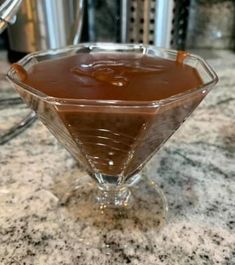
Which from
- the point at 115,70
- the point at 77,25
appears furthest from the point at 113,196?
the point at 77,25

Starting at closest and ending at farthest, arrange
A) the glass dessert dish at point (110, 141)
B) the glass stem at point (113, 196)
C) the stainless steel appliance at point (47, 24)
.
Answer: the glass dessert dish at point (110, 141) → the glass stem at point (113, 196) → the stainless steel appliance at point (47, 24)

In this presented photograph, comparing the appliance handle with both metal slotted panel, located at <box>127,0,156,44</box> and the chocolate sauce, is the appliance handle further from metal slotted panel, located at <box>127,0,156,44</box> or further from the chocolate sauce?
the chocolate sauce

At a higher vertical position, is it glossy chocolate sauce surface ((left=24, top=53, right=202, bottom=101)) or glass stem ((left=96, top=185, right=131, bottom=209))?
glossy chocolate sauce surface ((left=24, top=53, right=202, bottom=101))

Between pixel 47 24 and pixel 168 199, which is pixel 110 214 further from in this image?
pixel 47 24

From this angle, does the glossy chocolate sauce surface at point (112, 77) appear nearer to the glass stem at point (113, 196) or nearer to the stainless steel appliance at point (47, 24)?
the glass stem at point (113, 196)

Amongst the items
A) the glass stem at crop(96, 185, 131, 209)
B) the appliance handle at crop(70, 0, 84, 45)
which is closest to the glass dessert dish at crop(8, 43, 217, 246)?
the glass stem at crop(96, 185, 131, 209)

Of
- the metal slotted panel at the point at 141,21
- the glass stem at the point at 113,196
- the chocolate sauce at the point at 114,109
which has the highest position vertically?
the chocolate sauce at the point at 114,109

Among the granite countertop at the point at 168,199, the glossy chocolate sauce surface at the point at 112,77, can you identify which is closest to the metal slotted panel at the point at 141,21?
the granite countertop at the point at 168,199
